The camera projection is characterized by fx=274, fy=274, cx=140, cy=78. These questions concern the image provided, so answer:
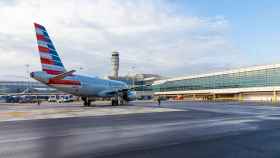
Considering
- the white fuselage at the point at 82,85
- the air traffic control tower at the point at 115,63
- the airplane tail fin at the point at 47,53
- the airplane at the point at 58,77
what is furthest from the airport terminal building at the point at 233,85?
the airplane tail fin at the point at 47,53

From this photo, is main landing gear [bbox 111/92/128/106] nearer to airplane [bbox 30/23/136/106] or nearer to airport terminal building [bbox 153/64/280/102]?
airplane [bbox 30/23/136/106]

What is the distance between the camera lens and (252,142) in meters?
9.73

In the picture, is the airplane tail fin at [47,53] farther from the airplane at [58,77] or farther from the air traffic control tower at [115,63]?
the air traffic control tower at [115,63]

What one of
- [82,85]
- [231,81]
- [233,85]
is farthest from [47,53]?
[231,81]

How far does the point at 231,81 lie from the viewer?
107 meters

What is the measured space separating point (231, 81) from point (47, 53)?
289 feet

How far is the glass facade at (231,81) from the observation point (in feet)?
300

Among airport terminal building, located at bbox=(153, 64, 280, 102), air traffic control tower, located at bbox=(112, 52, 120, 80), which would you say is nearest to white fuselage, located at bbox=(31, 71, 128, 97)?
airport terminal building, located at bbox=(153, 64, 280, 102)

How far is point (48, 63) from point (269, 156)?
2838cm

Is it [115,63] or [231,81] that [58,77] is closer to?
[231,81]

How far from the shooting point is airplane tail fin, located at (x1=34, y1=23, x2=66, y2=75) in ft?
103

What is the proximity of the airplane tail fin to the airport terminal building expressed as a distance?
4397 centimetres

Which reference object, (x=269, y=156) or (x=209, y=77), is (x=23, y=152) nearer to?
(x=269, y=156)

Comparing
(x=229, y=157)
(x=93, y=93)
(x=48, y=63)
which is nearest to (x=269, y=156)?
(x=229, y=157)
